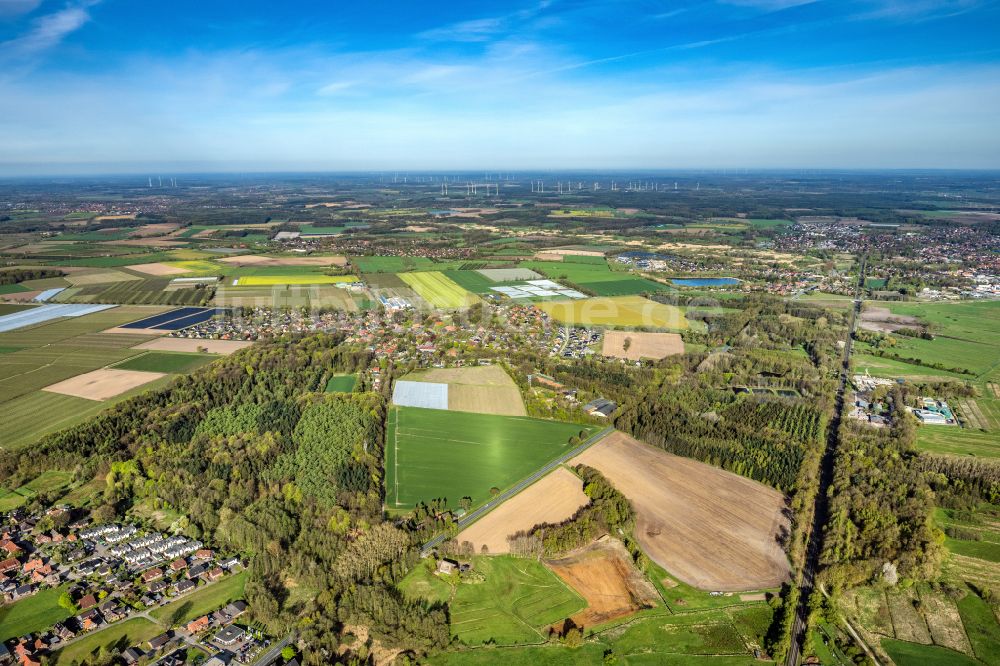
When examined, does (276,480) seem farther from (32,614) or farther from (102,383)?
(102,383)

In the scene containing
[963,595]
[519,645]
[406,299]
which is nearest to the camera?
[519,645]

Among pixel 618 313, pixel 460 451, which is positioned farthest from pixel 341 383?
pixel 618 313

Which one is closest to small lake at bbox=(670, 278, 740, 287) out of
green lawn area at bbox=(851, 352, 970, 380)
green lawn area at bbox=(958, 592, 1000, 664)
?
green lawn area at bbox=(851, 352, 970, 380)

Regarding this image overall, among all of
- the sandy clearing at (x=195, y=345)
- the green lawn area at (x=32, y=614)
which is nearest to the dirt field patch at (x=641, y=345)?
the sandy clearing at (x=195, y=345)

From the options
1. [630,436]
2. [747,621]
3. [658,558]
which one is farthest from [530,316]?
[747,621]

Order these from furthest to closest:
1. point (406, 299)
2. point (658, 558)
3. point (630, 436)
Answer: point (406, 299)
point (630, 436)
point (658, 558)

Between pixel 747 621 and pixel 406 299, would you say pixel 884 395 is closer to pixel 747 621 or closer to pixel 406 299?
pixel 747 621
